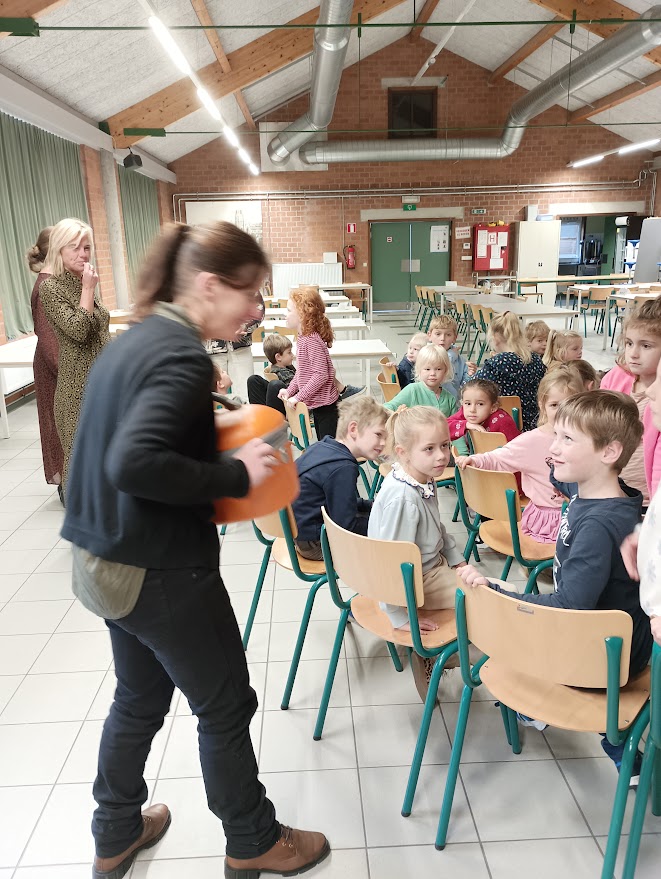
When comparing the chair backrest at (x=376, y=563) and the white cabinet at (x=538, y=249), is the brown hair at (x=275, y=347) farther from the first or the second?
the white cabinet at (x=538, y=249)

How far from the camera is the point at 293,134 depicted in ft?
40.8

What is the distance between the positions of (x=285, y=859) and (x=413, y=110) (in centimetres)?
1488

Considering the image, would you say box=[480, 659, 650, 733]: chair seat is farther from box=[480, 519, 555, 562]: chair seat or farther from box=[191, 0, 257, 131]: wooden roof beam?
box=[191, 0, 257, 131]: wooden roof beam

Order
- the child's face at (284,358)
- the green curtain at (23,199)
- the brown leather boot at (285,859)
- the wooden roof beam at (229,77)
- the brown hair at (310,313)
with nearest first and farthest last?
the brown leather boot at (285,859) < the brown hair at (310,313) < the child's face at (284,358) < the green curtain at (23,199) < the wooden roof beam at (229,77)

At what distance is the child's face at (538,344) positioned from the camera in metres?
4.88

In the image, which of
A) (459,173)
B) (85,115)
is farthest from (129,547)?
(459,173)

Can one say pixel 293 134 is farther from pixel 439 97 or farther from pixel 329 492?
pixel 329 492

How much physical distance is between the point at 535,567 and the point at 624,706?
932mm

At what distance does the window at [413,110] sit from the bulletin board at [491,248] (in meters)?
2.29

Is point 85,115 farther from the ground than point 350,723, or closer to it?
farther from the ground

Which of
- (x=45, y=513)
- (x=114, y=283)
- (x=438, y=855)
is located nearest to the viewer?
(x=438, y=855)

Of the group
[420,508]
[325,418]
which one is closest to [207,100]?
[325,418]

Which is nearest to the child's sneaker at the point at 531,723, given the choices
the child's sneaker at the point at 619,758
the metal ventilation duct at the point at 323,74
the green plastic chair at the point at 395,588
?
the child's sneaker at the point at 619,758

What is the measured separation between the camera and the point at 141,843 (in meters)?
1.68
